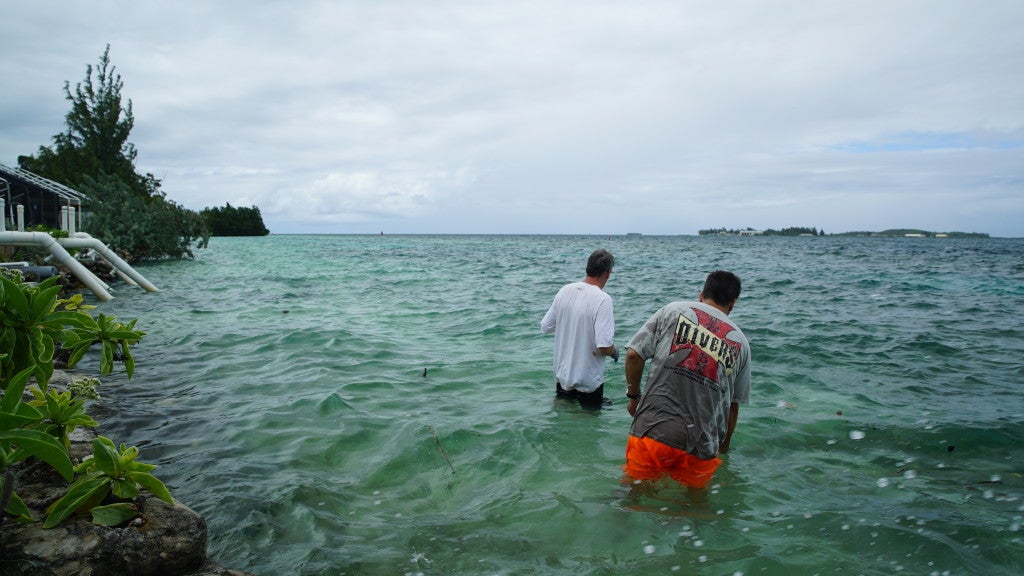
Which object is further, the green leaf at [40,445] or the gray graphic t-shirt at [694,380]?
the gray graphic t-shirt at [694,380]

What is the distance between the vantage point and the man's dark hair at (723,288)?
14.9 ft

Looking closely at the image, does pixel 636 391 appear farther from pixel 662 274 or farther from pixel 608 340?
pixel 662 274

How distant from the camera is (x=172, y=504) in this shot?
3.25m

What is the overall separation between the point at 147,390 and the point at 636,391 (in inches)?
229

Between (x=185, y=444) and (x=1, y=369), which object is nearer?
(x=1, y=369)

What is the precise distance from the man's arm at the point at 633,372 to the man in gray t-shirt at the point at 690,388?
0.13 m

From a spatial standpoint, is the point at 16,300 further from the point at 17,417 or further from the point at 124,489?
the point at 124,489

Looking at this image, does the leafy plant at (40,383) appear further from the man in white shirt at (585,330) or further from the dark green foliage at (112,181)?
the dark green foliage at (112,181)

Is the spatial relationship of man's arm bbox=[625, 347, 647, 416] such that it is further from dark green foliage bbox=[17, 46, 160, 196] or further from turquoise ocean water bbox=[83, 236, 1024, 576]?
dark green foliage bbox=[17, 46, 160, 196]

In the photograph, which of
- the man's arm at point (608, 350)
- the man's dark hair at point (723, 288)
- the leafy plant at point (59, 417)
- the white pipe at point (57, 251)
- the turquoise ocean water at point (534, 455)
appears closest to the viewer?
the leafy plant at point (59, 417)

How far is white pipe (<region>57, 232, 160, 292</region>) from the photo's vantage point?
→ 1558 cm

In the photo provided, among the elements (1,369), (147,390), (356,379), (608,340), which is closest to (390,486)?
(608,340)

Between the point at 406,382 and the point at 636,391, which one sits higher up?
the point at 636,391

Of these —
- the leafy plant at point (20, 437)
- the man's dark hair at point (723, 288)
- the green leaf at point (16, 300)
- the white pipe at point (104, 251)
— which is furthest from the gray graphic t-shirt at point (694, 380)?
the white pipe at point (104, 251)
